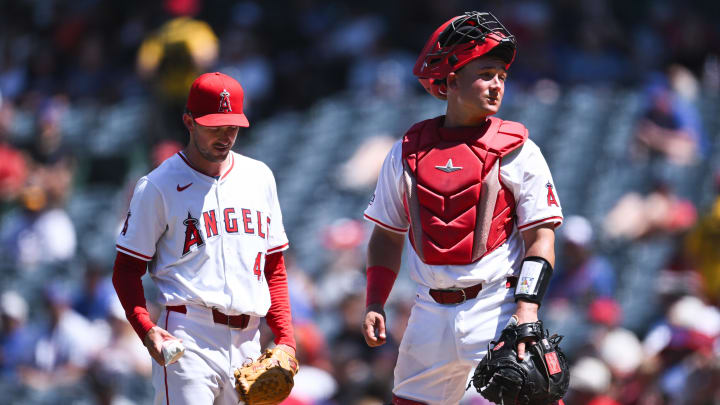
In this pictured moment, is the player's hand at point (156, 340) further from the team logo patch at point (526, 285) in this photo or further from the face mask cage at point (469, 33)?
the face mask cage at point (469, 33)

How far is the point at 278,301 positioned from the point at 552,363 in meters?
1.14

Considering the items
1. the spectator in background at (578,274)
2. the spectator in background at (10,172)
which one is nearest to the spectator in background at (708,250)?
the spectator in background at (578,274)

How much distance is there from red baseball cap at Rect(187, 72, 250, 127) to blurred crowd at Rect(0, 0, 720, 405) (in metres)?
3.02

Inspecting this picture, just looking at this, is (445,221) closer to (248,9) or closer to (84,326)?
(84,326)

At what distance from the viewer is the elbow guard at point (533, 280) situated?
4.11 m

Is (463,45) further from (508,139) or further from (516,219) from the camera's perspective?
(516,219)

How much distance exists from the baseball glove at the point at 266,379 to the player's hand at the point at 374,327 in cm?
31

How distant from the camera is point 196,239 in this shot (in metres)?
4.32

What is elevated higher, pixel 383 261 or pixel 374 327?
pixel 383 261

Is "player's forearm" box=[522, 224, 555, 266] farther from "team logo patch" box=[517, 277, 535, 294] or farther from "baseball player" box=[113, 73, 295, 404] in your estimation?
"baseball player" box=[113, 73, 295, 404]

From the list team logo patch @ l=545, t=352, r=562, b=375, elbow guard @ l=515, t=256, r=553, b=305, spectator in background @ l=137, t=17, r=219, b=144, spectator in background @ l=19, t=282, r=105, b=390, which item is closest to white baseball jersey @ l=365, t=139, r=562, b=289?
elbow guard @ l=515, t=256, r=553, b=305

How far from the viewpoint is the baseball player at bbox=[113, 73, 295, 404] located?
168 inches

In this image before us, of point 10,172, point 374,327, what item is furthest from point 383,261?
point 10,172

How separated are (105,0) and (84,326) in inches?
288
